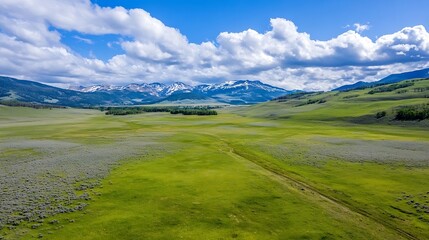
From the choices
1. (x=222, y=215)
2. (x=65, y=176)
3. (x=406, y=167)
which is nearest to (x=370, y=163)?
(x=406, y=167)

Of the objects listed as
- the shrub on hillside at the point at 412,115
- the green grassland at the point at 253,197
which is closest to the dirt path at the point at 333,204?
the green grassland at the point at 253,197

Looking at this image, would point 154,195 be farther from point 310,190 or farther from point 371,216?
point 371,216

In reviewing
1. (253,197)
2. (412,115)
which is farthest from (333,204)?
(412,115)

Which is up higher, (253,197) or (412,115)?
(412,115)

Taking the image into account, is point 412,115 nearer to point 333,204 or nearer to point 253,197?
point 333,204

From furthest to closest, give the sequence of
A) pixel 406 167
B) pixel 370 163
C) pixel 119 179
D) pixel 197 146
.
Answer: pixel 197 146 → pixel 370 163 → pixel 406 167 → pixel 119 179

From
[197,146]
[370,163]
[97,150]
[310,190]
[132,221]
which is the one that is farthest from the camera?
[197,146]

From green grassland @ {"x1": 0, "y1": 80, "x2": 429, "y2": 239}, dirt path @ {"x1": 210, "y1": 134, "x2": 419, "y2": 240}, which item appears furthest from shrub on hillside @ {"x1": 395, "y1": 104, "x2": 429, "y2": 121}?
dirt path @ {"x1": 210, "y1": 134, "x2": 419, "y2": 240}

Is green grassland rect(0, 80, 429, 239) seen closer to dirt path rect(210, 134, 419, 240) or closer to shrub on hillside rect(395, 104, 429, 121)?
dirt path rect(210, 134, 419, 240)

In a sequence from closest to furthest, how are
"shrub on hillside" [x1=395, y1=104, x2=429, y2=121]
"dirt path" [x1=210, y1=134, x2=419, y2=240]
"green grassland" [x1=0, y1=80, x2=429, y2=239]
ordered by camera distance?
"green grassland" [x1=0, y1=80, x2=429, y2=239], "dirt path" [x1=210, y1=134, x2=419, y2=240], "shrub on hillside" [x1=395, y1=104, x2=429, y2=121]

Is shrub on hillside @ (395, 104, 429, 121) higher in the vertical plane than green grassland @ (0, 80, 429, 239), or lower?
higher

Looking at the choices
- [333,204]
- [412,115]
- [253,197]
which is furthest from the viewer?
[412,115]
